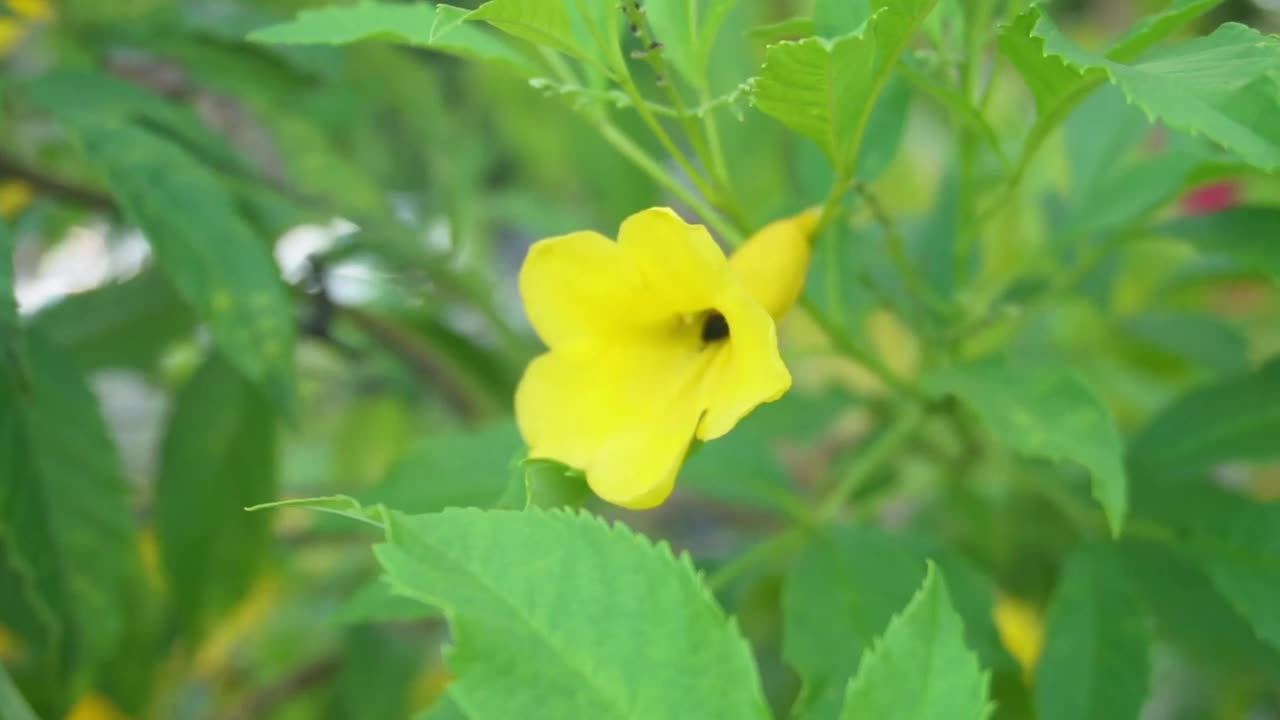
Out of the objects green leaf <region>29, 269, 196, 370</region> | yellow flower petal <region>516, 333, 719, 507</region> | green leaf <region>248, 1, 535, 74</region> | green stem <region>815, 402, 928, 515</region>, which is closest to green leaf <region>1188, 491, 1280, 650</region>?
green stem <region>815, 402, 928, 515</region>

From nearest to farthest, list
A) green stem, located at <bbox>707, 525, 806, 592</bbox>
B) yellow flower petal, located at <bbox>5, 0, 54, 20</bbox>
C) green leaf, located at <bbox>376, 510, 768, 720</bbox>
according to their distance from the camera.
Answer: green leaf, located at <bbox>376, 510, 768, 720</bbox> < green stem, located at <bbox>707, 525, 806, 592</bbox> < yellow flower petal, located at <bbox>5, 0, 54, 20</bbox>

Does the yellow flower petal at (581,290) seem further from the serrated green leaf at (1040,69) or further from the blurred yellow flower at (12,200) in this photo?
the blurred yellow flower at (12,200)

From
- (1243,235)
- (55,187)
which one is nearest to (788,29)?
(1243,235)

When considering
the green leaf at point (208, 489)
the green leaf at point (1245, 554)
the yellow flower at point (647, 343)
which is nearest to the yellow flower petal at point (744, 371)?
the yellow flower at point (647, 343)

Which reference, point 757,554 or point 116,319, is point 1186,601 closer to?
point 757,554

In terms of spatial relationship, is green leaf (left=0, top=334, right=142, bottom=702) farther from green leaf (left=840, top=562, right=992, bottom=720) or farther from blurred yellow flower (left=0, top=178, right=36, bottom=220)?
green leaf (left=840, top=562, right=992, bottom=720)

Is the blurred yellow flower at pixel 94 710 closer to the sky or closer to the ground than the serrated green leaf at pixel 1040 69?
closer to the ground

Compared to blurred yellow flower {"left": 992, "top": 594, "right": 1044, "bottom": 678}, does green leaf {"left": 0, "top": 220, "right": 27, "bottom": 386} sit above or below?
above
